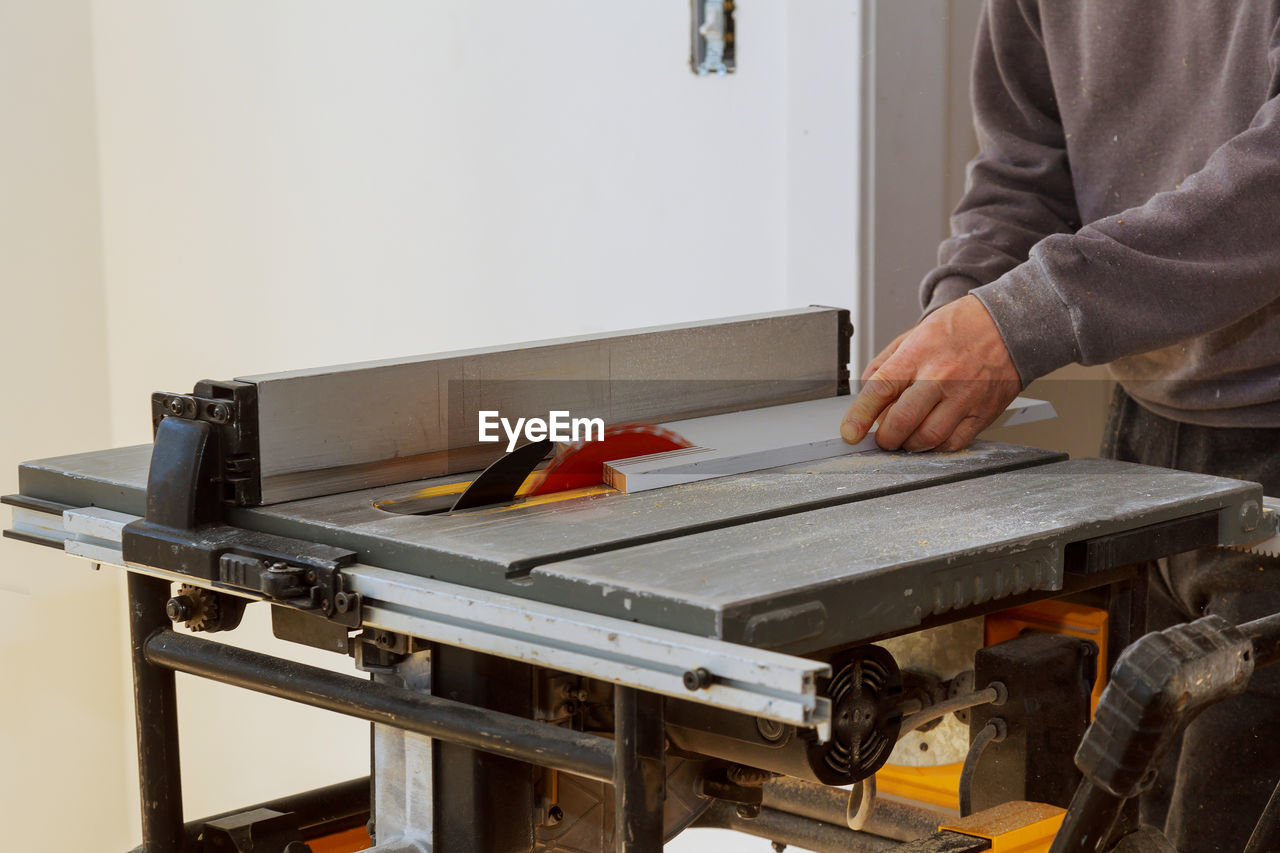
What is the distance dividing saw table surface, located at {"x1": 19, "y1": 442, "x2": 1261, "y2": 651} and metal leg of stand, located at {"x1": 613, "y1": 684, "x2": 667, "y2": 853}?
2.9 inches

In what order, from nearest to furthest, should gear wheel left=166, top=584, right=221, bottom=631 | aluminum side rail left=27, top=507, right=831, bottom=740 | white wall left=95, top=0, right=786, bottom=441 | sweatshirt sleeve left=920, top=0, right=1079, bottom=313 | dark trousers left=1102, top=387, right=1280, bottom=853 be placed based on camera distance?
aluminum side rail left=27, top=507, right=831, bottom=740 < gear wheel left=166, top=584, right=221, bottom=631 < dark trousers left=1102, top=387, right=1280, bottom=853 < sweatshirt sleeve left=920, top=0, right=1079, bottom=313 < white wall left=95, top=0, right=786, bottom=441

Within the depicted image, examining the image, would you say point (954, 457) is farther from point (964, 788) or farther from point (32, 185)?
point (32, 185)

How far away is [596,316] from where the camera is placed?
2.34 metres

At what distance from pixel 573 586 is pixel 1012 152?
1.18 metres

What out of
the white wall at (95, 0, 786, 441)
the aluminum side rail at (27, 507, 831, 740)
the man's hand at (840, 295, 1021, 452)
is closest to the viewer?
the aluminum side rail at (27, 507, 831, 740)

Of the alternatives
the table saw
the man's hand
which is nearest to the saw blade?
the table saw

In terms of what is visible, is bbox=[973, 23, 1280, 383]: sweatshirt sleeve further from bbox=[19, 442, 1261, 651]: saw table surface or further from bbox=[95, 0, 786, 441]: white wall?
bbox=[95, 0, 786, 441]: white wall

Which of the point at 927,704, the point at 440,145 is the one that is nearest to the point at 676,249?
the point at 440,145

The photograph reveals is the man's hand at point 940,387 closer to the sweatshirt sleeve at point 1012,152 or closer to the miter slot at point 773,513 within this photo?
the miter slot at point 773,513

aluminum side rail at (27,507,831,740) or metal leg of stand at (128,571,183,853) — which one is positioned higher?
aluminum side rail at (27,507,831,740)

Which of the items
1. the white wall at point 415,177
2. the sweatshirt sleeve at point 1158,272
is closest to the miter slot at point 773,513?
the sweatshirt sleeve at point 1158,272

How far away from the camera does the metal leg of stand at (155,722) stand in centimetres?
120

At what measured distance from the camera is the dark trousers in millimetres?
1562

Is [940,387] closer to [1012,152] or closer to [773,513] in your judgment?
[773,513]
